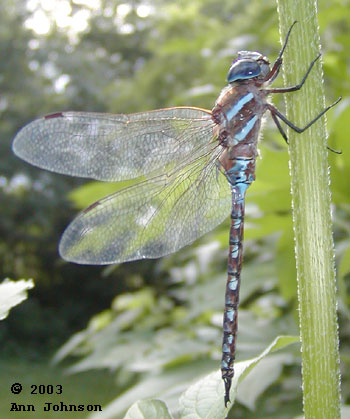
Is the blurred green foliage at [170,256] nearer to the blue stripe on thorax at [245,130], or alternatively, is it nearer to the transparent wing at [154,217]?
the transparent wing at [154,217]

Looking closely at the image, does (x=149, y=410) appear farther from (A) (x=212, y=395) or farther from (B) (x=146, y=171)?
(B) (x=146, y=171)

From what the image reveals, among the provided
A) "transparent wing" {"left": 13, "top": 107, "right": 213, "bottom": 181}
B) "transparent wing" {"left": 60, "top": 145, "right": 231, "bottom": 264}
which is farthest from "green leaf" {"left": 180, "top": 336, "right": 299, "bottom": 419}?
"transparent wing" {"left": 13, "top": 107, "right": 213, "bottom": 181}

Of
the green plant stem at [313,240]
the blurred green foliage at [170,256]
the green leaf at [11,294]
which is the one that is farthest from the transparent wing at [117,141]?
the green plant stem at [313,240]

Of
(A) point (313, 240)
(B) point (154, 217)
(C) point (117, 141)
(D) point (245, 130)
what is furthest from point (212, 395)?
(C) point (117, 141)

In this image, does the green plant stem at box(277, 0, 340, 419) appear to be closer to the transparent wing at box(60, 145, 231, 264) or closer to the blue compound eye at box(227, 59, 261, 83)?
the blue compound eye at box(227, 59, 261, 83)

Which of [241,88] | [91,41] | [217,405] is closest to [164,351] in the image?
[241,88]

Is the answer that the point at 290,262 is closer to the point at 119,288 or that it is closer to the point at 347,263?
the point at 347,263
